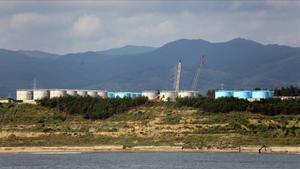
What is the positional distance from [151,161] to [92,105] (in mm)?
52399

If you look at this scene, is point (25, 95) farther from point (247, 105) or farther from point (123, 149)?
point (123, 149)

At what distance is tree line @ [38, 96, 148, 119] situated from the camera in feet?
436

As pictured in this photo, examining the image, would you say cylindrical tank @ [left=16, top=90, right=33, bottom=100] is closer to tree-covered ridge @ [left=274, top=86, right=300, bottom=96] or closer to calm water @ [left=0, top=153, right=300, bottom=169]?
tree-covered ridge @ [left=274, top=86, right=300, bottom=96]

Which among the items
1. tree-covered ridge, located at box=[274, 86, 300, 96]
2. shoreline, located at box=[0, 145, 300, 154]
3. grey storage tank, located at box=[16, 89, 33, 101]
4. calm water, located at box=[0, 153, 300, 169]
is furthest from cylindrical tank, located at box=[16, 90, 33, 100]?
calm water, located at box=[0, 153, 300, 169]

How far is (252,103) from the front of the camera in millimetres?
128125

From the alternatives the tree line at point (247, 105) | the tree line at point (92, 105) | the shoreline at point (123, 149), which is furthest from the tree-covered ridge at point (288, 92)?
the shoreline at point (123, 149)

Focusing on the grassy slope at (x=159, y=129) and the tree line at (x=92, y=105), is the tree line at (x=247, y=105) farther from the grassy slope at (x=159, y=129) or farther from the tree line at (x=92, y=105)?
the tree line at (x=92, y=105)

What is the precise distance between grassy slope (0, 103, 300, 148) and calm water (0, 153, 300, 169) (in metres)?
9.62

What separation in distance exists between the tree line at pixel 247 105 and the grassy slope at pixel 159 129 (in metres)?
2.20

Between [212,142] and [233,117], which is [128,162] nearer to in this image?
[212,142]

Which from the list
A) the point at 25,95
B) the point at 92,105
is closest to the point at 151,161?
the point at 92,105

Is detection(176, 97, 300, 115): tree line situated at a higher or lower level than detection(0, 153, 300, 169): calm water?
higher

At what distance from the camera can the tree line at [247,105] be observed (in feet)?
408

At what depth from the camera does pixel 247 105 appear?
127 metres
